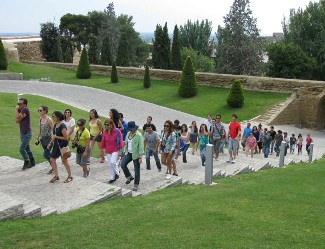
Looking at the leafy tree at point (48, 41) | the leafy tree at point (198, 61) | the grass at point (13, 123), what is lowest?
the grass at point (13, 123)

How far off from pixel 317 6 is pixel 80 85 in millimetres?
27933

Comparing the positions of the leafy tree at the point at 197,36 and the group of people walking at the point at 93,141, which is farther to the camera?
the leafy tree at the point at 197,36

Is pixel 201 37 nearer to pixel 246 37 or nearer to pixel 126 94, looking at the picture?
pixel 246 37

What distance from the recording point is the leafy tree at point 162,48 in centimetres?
4503

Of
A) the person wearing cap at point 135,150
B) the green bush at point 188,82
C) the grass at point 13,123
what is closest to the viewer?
the person wearing cap at point 135,150

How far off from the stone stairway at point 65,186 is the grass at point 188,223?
23 centimetres

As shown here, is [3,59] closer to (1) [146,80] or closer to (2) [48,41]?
(1) [146,80]

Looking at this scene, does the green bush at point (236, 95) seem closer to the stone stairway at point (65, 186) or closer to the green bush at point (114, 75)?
the green bush at point (114, 75)

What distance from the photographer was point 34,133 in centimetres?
1567

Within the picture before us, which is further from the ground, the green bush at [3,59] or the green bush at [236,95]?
the green bush at [3,59]

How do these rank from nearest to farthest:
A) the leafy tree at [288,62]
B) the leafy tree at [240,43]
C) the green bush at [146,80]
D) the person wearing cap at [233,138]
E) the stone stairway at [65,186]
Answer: the stone stairway at [65,186]
the person wearing cap at [233,138]
the green bush at [146,80]
the leafy tree at [288,62]
the leafy tree at [240,43]

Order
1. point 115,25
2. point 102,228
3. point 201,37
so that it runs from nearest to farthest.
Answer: point 102,228
point 115,25
point 201,37

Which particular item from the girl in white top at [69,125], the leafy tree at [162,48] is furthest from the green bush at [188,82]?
the girl in white top at [69,125]

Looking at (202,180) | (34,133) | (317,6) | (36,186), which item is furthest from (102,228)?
(317,6)
